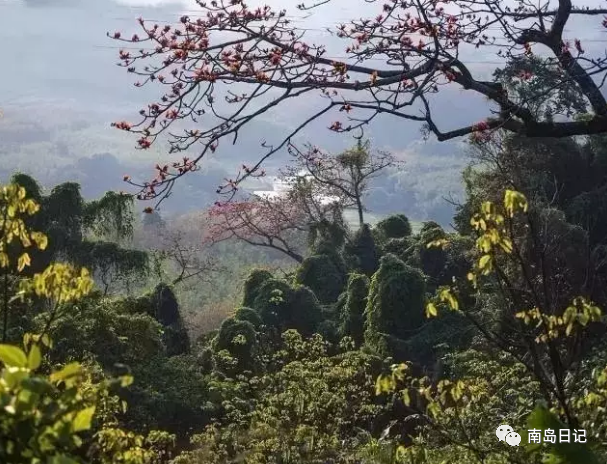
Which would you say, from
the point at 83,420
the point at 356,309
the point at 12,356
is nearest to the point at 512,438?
the point at 83,420

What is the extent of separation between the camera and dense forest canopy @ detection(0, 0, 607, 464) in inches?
101

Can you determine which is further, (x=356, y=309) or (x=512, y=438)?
(x=356, y=309)

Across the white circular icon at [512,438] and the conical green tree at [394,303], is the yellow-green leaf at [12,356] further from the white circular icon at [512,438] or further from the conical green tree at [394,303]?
the conical green tree at [394,303]

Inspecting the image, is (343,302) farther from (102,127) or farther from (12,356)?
(102,127)

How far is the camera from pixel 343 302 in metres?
14.7

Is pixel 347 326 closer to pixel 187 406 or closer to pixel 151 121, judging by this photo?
pixel 187 406

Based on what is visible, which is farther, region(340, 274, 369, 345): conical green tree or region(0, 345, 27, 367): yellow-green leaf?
region(340, 274, 369, 345): conical green tree

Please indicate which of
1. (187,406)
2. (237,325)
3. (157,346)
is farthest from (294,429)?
(237,325)

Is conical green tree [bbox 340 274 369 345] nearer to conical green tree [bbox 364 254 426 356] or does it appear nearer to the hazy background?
conical green tree [bbox 364 254 426 356]

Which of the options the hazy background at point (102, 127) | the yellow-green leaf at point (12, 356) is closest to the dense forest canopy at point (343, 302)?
the yellow-green leaf at point (12, 356)

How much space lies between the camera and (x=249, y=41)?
4867 mm

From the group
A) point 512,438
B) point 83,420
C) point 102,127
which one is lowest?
point 512,438

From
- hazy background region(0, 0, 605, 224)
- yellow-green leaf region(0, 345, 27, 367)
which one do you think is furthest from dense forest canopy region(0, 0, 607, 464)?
hazy background region(0, 0, 605, 224)

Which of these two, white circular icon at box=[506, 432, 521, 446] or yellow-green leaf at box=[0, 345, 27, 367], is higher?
yellow-green leaf at box=[0, 345, 27, 367]
